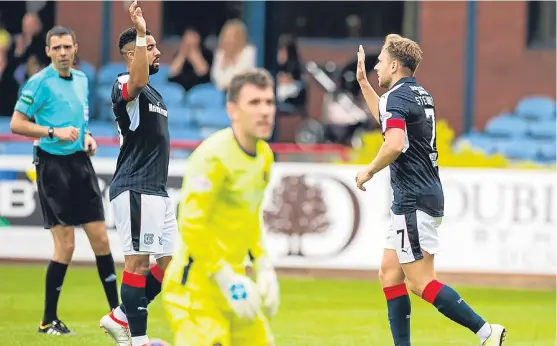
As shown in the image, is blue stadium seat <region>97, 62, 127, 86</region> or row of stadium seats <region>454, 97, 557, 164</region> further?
blue stadium seat <region>97, 62, 127, 86</region>

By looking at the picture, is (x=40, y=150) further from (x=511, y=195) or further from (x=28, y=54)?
(x=28, y=54)

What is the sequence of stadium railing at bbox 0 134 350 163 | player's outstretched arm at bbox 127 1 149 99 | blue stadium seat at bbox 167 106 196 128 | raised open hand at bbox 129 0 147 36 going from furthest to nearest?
1. blue stadium seat at bbox 167 106 196 128
2. stadium railing at bbox 0 134 350 163
3. player's outstretched arm at bbox 127 1 149 99
4. raised open hand at bbox 129 0 147 36

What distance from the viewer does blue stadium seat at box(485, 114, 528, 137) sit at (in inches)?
782

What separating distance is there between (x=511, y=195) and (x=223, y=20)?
892 cm

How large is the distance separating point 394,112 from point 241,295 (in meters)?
2.39

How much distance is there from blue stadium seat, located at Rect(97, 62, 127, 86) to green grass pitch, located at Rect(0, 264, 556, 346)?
18.6 feet

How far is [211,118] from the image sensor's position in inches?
742

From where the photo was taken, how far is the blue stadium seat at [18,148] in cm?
1570

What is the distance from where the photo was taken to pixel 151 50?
8234 mm

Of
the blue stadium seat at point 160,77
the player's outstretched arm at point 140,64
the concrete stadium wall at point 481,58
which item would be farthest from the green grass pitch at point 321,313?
the concrete stadium wall at point 481,58

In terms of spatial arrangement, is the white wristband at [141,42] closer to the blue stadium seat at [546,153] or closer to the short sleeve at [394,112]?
the short sleeve at [394,112]

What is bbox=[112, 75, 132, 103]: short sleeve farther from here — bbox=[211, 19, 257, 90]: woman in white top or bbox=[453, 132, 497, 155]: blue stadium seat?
bbox=[453, 132, 497, 155]: blue stadium seat

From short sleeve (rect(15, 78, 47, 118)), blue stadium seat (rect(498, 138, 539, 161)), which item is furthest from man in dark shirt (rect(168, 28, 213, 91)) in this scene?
short sleeve (rect(15, 78, 47, 118))

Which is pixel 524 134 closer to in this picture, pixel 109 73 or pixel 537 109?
pixel 537 109
